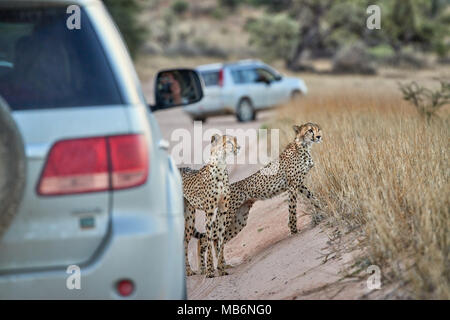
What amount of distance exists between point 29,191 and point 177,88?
5.90ft

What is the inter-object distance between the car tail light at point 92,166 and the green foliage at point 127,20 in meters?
42.7

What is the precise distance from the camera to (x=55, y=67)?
3.88 m

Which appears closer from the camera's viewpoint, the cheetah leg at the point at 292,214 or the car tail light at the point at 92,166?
the car tail light at the point at 92,166

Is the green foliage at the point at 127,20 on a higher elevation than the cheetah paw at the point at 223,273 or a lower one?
higher

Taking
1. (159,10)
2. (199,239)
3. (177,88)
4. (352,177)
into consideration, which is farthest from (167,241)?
(159,10)

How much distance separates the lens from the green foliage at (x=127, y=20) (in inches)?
1811

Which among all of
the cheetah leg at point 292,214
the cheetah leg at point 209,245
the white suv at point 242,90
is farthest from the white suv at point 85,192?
the white suv at point 242,90

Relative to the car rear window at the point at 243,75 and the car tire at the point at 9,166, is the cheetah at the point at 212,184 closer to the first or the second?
the car tire at the point at 9,166

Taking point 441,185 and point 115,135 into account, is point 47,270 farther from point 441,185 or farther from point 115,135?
point 441,185

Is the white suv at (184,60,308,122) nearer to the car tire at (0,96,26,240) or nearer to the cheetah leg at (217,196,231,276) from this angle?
the cheetah leg at (217,196,231,276)

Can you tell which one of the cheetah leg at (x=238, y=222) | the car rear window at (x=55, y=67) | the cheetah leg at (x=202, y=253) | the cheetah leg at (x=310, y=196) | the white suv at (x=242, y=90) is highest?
the white suv at (x=242, y=90)

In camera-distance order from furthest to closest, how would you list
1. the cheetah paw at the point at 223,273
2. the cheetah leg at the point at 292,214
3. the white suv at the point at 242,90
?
the white suv at the point at 242,90, the cheetah leg at the point at 292,214, the cheetah paw at the point at 223,273

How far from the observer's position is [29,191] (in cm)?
348

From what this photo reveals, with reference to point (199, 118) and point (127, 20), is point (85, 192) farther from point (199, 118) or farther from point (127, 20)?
point (127, 20)
